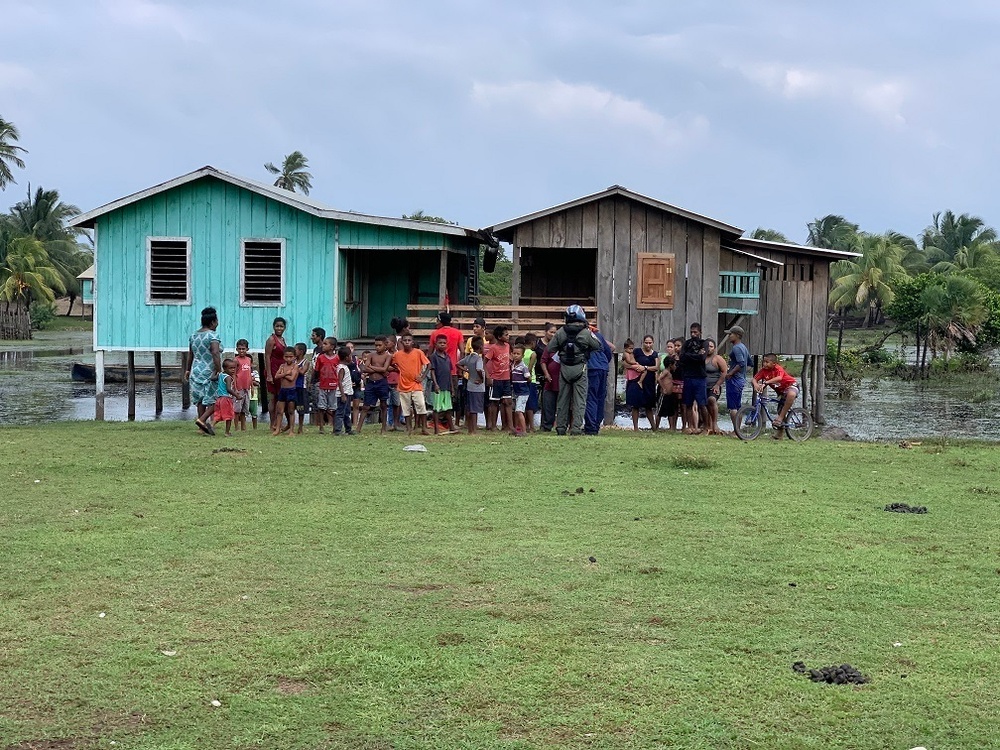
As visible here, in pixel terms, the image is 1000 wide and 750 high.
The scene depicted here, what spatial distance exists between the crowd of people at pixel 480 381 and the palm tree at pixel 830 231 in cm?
6072

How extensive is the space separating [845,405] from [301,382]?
67.6 ft

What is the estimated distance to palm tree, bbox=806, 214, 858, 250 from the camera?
77062 millimetres

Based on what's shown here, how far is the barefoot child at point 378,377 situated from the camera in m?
17.0

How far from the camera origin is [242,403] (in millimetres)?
17266

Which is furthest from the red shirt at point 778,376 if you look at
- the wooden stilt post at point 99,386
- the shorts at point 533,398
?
the wooden stilt post at point 99,386

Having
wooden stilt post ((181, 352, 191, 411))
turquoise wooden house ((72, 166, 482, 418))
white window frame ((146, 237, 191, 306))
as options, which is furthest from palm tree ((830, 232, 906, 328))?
white window frame ((146, 237, 191, 306))

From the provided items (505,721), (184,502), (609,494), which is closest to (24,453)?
(184,502)

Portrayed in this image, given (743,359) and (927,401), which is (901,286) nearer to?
(927,401)

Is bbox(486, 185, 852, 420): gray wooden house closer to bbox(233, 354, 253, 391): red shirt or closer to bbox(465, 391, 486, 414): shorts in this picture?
bbox(465, 391, 486, 414): shorts

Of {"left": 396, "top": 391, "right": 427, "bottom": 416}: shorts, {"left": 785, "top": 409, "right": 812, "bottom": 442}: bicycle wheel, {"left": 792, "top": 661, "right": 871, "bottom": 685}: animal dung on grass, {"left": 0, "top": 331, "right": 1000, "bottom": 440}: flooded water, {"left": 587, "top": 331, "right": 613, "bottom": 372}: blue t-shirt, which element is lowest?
{"left": 0, "top": 331, "right": 1000, "bottom": 440}: flooded water

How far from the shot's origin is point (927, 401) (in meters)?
Result: 34.7

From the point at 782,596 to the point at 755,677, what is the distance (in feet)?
5.21

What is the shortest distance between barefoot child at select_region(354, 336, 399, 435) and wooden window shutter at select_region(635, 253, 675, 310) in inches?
286

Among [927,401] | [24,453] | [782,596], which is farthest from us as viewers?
[927,401]
